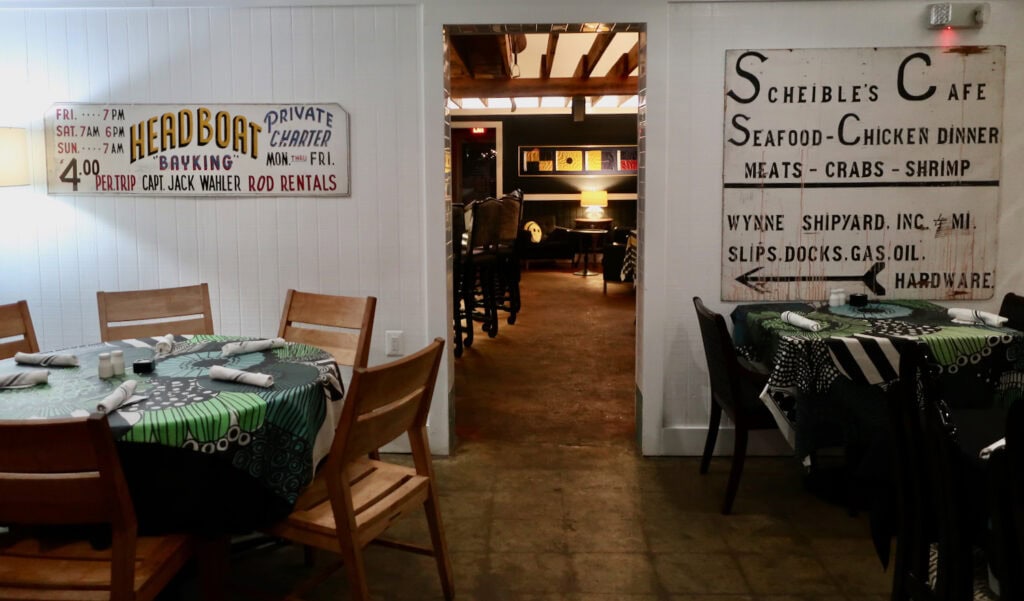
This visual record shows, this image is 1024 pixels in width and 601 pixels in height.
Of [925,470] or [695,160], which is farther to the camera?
[695,160]

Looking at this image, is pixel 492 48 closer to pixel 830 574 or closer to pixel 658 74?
pixel 658 74

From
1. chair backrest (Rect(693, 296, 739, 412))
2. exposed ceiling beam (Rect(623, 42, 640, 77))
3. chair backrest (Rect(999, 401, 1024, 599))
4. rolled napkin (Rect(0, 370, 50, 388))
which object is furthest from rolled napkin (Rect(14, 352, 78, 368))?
exposed ceiling beam (Rect(623, 42, 640, 77))

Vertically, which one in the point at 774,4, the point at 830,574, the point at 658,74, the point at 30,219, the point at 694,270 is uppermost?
the point at 774,4

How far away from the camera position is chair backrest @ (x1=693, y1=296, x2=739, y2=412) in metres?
3.39

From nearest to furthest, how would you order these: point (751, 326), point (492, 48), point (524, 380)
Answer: point (751, 326), point (524, 380), point (492, 48)

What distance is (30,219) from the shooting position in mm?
4180

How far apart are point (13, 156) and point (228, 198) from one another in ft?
3.10

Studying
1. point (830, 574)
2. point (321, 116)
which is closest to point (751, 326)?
point (830, 574)

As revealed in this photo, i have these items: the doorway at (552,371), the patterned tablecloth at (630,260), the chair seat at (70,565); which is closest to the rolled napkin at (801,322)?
the doorway at (552,371)

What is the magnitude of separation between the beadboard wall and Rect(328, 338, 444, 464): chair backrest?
5.46ft

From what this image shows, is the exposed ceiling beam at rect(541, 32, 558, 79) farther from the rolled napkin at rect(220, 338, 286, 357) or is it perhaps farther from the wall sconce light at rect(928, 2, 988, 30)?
the rolled napkin at rect(220, 338, 286, 357)

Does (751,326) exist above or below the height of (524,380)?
above

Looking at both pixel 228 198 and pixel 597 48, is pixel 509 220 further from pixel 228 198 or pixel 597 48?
pixel 228 198

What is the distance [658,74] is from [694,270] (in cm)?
92
